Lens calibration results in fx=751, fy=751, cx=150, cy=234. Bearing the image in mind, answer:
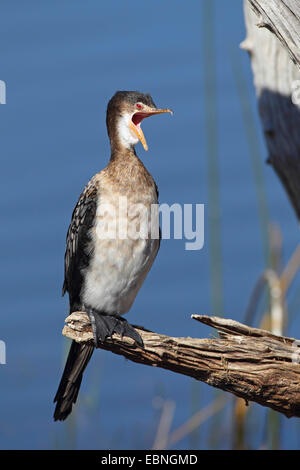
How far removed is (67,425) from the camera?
352 centimetres

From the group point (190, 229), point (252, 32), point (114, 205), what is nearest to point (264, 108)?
point (252, 32)

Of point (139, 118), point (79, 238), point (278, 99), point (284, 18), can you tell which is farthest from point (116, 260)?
point (278, 99)

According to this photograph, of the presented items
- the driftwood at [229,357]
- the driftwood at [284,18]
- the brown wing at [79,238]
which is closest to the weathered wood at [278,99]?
the driftwood at [284,18]

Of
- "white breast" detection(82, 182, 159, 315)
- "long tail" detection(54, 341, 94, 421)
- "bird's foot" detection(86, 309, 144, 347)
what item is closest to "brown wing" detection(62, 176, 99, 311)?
"white breast" detection(82, 182, 159, 315)

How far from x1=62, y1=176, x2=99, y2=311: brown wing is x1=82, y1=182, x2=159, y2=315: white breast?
0.09 feet

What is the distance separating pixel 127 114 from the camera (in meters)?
2.56

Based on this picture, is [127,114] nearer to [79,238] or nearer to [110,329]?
[79,238]

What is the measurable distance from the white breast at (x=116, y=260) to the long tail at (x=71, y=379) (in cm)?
19

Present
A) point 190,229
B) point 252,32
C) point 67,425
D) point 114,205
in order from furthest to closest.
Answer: point 67,425, point 252,32, point 190,229, point 114,205

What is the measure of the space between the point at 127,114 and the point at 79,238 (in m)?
0.47

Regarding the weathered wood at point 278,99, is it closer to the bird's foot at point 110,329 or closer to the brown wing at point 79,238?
the brown wing at point 79,238

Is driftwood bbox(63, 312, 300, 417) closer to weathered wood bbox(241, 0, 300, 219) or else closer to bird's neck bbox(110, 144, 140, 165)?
bird's neck bbox(110, 144, 140, 165)
